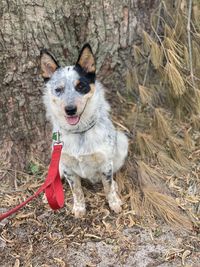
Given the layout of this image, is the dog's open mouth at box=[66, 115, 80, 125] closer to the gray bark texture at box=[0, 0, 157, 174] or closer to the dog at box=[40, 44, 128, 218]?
the dog at box=[40, 44, 128, 218]

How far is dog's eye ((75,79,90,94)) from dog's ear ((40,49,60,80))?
0.80 ft

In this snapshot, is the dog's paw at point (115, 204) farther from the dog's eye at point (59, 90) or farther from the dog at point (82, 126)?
the dog's eye at point (59, 90)

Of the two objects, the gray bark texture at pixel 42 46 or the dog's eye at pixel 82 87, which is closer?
the dog's eye at pixel 82 87

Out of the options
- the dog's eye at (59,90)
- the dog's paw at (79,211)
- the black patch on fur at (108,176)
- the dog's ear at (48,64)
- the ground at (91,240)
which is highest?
the dog's ear at (48,64)

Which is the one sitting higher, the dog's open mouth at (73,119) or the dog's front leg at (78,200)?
the dog's open mouth at (73,119)

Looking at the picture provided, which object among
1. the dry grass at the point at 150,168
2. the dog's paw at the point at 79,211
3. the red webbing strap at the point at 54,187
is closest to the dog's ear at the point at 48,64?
the red webbing strap at the point at 54,187

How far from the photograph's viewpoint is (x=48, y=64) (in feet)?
9.77

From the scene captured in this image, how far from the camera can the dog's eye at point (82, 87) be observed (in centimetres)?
289

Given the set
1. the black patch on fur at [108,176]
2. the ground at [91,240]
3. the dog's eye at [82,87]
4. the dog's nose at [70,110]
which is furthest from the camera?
the black patch on fur at [108,176]

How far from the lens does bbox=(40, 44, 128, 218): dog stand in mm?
2898

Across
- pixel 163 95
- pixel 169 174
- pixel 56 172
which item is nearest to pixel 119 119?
pixel 163 95

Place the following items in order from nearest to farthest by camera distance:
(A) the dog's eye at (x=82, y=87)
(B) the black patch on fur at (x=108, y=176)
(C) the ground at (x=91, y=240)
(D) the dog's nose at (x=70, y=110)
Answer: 1. (D) the dog's nose at (x=70, y=110)
2. (A) the dog's eye at (x=82, y=87)
3. (C) the ground at (x=91, y=240)
4. (B) the black patch on fur at (x=108, y=176)

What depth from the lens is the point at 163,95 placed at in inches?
155

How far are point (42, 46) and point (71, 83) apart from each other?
71 centimetres
